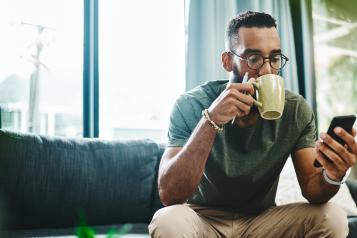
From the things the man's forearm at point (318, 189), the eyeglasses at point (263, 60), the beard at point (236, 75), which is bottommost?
the man's forearm at point (318, 189)

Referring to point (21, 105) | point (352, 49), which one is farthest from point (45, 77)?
point (352, 49)

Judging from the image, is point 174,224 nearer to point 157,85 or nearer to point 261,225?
point 261,225

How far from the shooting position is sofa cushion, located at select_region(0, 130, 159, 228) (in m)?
1.63

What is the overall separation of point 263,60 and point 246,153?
316 mm

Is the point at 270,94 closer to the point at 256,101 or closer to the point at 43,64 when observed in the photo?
the point at 256,101

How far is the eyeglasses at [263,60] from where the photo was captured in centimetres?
132

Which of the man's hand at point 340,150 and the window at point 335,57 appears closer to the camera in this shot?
the man's hand at point 340,150

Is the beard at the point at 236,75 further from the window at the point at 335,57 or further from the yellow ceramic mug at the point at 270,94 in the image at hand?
the window at the point at 335,57

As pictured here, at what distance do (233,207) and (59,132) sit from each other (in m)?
1.62

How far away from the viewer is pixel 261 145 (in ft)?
4.31

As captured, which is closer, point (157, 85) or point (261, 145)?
point (261, 145)

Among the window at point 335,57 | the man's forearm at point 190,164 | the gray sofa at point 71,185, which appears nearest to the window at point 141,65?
the gray sofa at point 71,185

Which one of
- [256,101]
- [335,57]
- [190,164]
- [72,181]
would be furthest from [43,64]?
[335,57]

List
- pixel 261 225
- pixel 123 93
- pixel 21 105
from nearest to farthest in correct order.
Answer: pixel 261 225
pixel 21 105
pixel 123 93
